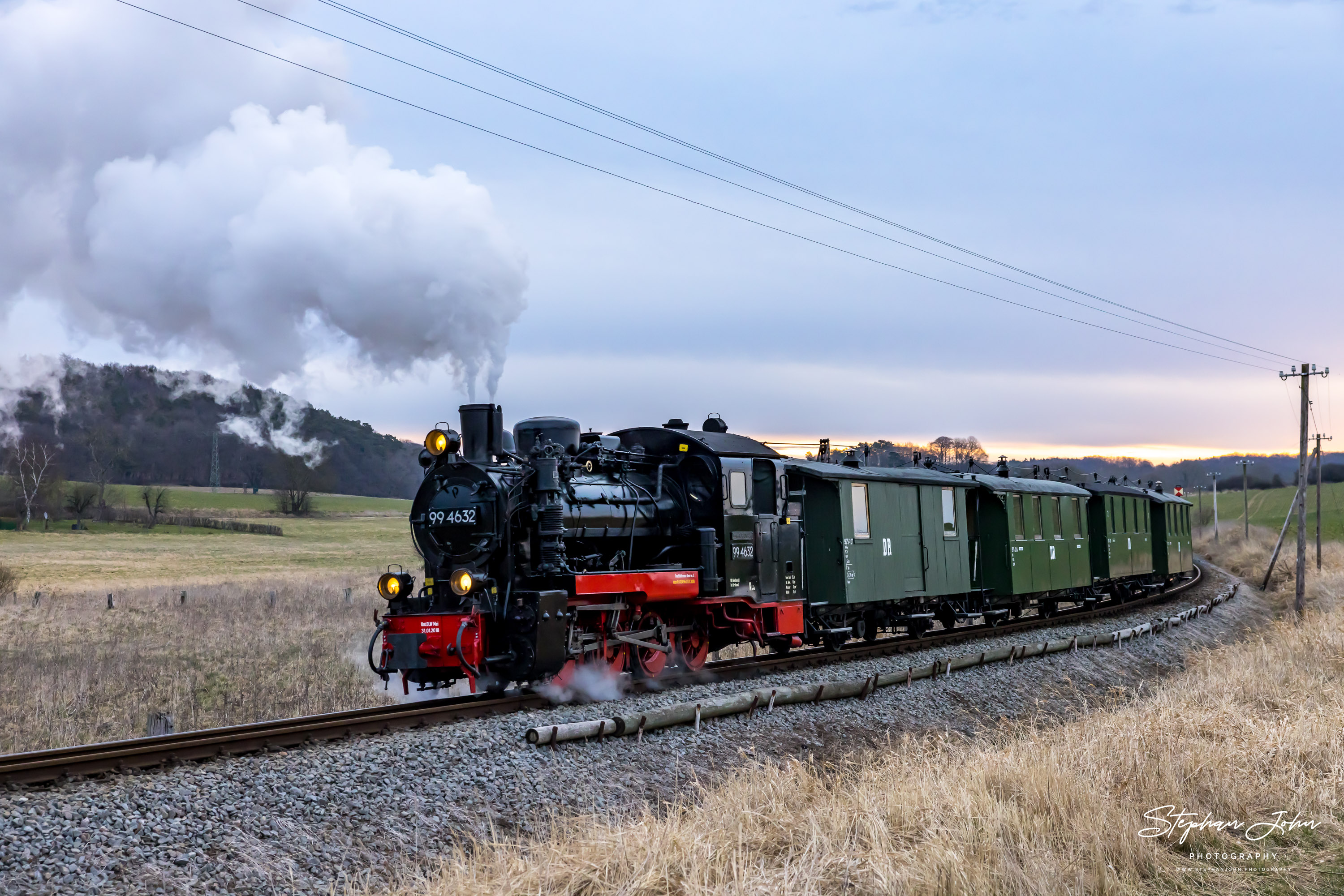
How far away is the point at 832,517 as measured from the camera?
17234 mm

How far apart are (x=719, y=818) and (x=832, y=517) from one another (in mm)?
9934

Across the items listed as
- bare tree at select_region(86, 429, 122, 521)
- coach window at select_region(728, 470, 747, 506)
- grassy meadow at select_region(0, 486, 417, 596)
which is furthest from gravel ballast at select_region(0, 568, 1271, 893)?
bare tree at select_region(86, 429, 122, 521)

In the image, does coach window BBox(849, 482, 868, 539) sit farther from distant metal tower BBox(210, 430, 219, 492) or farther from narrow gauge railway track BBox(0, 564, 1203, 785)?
distant metal tower BBox(210, 430, 219, 492)

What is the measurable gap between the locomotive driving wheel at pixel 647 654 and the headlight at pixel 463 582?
102 inches

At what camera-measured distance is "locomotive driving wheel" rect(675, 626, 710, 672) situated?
14.7 meters

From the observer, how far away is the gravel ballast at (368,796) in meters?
6.77

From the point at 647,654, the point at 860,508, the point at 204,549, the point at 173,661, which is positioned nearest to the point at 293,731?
the point at 647,654

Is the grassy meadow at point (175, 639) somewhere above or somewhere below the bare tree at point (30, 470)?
below

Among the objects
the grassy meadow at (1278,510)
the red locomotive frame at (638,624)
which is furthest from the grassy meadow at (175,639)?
the grassy meadow at (1278,510)

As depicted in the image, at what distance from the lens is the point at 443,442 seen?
41.6 ft

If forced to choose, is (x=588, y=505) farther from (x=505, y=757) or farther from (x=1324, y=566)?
(x=1324, y=566)

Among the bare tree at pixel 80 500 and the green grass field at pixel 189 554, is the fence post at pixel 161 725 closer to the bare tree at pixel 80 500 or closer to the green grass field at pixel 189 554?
the green grass field at pixel 189 554


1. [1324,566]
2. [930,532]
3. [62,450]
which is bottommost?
[1324,566]

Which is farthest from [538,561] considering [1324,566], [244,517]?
[244,517]
